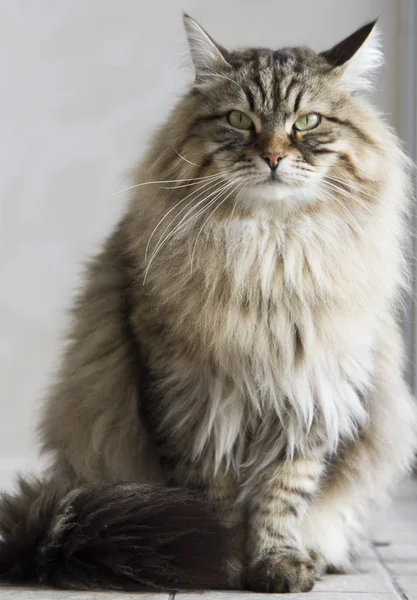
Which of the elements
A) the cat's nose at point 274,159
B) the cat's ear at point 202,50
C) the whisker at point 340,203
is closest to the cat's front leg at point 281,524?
the whisker at point 340,203

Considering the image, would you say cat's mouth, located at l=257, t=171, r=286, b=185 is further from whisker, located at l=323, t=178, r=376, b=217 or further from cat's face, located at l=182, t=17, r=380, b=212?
whisker, located at l=323, t=178, r=376, b=217

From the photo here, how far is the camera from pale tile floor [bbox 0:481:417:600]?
1521 mm

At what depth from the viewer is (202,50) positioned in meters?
1.81

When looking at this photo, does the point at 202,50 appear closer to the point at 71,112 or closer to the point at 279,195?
the point at 279,195

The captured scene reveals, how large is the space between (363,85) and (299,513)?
876 millimetres

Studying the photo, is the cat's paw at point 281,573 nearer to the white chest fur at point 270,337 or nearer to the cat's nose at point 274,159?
the white chest fur at point 270,337

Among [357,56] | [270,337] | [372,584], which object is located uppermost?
[357,56]

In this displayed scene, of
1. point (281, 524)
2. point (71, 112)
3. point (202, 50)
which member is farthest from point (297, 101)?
point (71, 112)

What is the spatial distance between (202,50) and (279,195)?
368 mm

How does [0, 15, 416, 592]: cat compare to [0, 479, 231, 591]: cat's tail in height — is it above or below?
above

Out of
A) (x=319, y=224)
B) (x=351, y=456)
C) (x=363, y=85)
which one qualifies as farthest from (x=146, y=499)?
(x=363, y=85)

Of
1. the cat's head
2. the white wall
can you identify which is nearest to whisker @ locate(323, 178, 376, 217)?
the cat's head

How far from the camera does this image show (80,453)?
1.90 m

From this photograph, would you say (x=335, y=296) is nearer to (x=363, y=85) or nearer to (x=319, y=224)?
(x=319, y=224)
